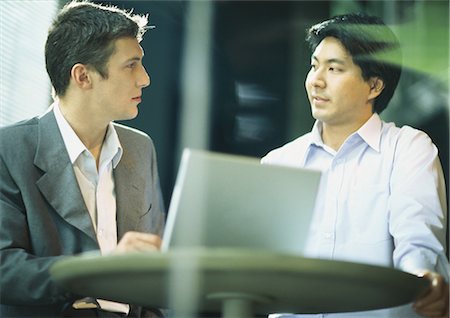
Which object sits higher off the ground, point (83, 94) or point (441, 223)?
point (83, 94)

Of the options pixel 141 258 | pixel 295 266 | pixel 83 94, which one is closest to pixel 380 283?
pixel 295 266

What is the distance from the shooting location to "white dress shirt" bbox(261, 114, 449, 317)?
6.18ft

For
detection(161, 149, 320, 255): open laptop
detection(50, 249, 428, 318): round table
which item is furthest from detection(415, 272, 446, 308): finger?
detection(161, 149, 320, 255): open laptop

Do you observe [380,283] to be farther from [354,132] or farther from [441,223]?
[354,132]

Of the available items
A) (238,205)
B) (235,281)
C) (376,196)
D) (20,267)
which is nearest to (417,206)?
(376,196)

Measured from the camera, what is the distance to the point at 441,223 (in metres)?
1.90

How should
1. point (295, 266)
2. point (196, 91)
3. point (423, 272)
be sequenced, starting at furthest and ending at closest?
1. point (196, 91)
2. point (423, 272)
3. point (295, 266)

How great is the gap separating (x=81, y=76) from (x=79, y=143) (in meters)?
0.19

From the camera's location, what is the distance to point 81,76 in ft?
6.93

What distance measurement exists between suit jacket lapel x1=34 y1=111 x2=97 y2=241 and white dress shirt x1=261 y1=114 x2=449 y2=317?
39 cm

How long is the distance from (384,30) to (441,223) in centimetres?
42

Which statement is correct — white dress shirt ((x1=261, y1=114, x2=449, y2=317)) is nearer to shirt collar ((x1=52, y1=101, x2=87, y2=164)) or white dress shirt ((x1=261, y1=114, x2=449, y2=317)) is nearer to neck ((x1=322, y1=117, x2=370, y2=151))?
neck ((x1=322, y1=117, x2=370, y2=151))

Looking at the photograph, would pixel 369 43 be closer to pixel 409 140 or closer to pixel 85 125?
pixel 409 140

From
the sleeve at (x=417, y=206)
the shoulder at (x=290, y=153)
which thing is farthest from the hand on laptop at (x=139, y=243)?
the sleeve at (x=417, y=206)
